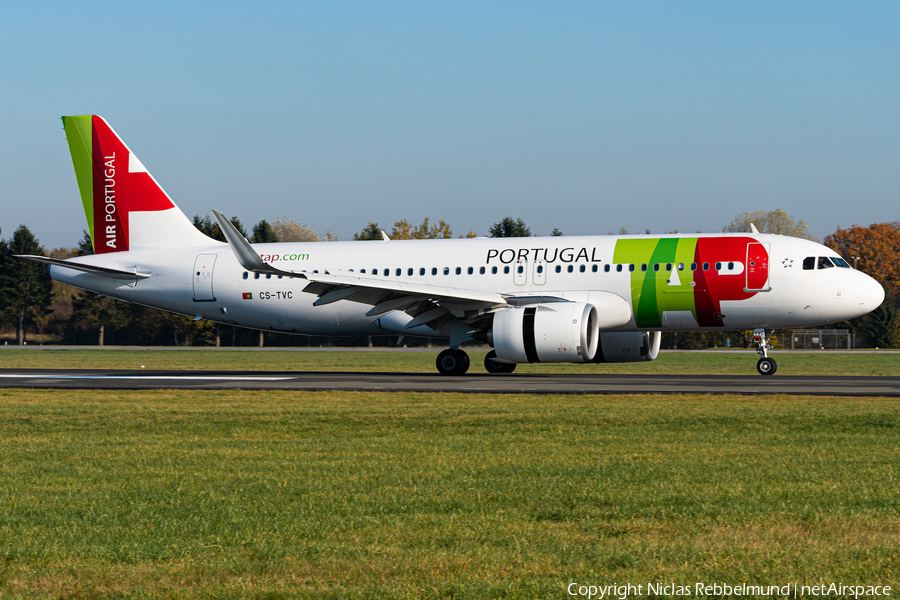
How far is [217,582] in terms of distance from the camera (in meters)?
5.37

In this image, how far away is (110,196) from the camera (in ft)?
98.4

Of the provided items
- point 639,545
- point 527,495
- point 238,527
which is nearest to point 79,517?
point 238,527

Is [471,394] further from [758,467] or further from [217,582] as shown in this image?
[217,582]

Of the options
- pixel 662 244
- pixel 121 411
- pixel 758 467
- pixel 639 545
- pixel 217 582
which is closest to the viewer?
pixel 217 582

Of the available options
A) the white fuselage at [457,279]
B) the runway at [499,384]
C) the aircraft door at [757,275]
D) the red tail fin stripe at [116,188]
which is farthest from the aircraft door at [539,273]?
the red tail fin stripe at [116,188]

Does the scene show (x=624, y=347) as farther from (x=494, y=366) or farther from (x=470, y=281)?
(x=470, y=281)

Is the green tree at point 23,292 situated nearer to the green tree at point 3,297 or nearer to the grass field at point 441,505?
the green tree at point 3,297

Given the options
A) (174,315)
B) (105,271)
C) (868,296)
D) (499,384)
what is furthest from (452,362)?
(174,315)

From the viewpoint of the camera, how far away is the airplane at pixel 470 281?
24.6m

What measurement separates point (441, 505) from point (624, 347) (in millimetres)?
20362

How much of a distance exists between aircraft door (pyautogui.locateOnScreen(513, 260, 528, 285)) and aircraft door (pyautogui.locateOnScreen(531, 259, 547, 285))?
0.76 ft

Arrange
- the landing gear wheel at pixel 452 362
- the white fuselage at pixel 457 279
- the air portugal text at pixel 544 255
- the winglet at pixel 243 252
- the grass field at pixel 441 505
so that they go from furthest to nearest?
1. the landing gear wheel at pixel 452 362
2. the air portugal text at pixel 544 255
3. the white fuselage at pixel 457 279
4. the winglet at pixel 243 252
5. the grass field at pixel 441 505

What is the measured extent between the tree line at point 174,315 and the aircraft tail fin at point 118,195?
43.1 m

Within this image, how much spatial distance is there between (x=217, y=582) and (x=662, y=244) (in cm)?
2142
